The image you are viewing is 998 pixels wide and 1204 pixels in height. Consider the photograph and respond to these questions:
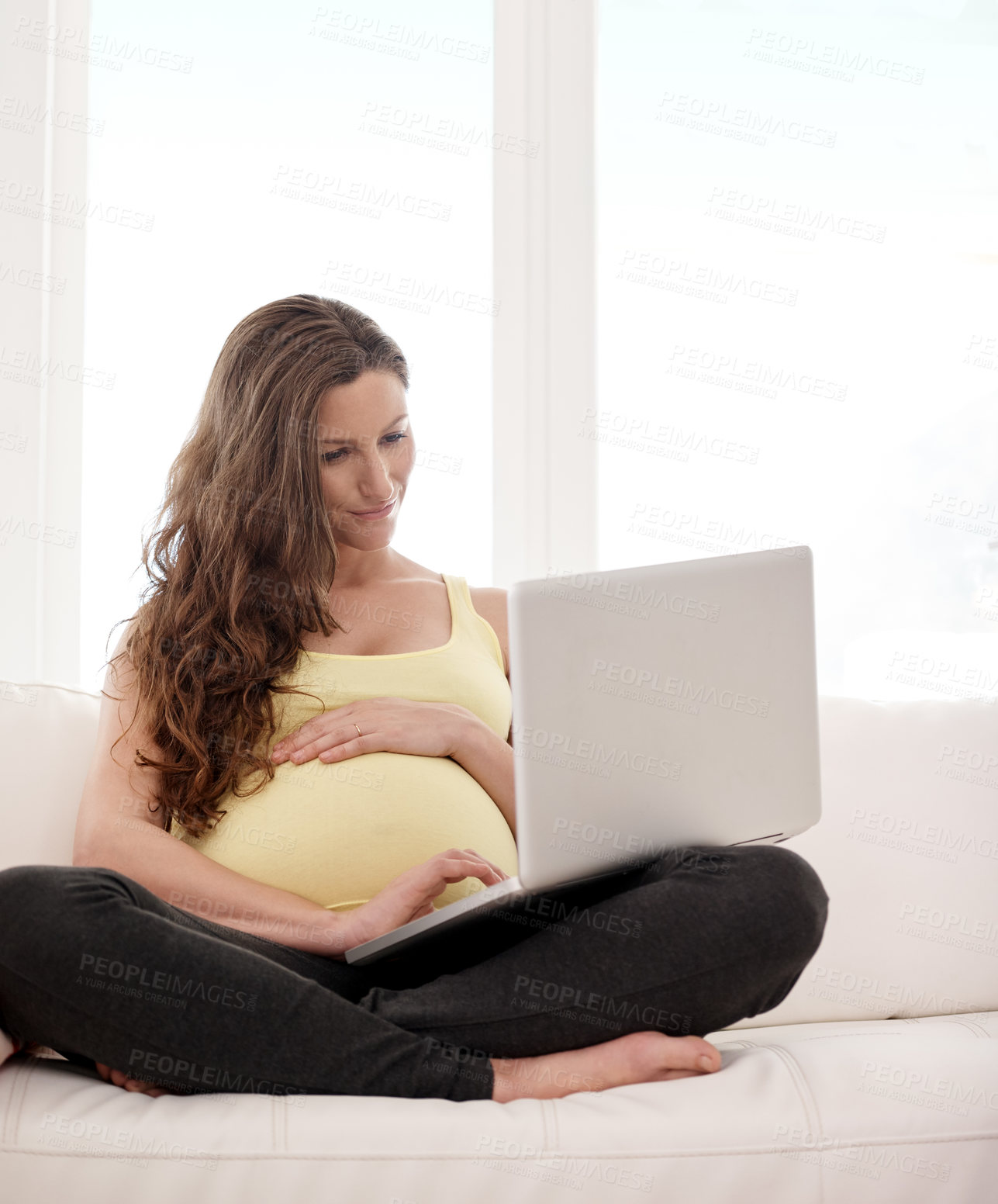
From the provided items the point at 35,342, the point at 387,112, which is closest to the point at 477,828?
the point at 35,342

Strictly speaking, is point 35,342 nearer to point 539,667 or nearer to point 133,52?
point 133,52

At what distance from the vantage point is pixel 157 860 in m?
1.24

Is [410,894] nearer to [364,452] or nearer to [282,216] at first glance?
[364,452]

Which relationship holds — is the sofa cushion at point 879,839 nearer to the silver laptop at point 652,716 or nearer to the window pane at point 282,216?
the silver laptop at point 652,716

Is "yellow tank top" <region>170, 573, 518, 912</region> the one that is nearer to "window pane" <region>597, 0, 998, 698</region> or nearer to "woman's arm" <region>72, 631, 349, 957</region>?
"woman's arm" <region>72, 631, 349, 957</region>

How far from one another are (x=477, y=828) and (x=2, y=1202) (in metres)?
0.61

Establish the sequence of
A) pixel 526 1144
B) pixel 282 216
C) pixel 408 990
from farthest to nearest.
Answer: pixel 282 216
pixel 408 990
pixel 526 1144

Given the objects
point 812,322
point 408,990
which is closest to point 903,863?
point 408,990

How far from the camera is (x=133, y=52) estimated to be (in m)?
2.21

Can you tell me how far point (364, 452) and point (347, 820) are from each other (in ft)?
1.71

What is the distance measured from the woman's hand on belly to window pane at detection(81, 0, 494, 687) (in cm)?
87

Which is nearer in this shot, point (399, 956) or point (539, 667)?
point (539, 667)

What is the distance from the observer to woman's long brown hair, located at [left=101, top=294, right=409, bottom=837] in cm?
135

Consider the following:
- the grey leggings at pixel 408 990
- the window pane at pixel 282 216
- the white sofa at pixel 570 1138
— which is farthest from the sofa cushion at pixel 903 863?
the window pane at pixel 282 216
